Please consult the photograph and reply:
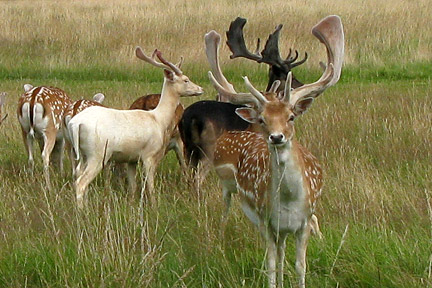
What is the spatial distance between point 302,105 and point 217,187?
2.36 meters

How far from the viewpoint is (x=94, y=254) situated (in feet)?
14.9

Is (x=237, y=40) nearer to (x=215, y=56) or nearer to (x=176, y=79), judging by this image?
(x=176, y=79)

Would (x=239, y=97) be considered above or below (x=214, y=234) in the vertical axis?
above

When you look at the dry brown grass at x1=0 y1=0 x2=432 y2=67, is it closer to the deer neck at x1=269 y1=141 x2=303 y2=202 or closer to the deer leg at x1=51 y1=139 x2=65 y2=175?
the deer leg at x1=51 y1=139 x2=65 y2=175

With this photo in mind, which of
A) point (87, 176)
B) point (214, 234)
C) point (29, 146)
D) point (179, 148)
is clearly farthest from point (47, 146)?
→ point (214, 234)

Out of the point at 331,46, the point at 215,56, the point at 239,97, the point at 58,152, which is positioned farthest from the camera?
the point at 58,152

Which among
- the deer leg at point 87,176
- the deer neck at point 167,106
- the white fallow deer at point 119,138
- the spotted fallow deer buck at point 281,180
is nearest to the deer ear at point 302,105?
the spotted fallow deer buck at point 281,180

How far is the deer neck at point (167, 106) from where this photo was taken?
7.75 meters

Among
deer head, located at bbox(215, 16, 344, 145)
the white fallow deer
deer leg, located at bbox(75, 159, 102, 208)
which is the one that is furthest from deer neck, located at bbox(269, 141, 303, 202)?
deer leg, located at bbox(75, 159, 102, 208)

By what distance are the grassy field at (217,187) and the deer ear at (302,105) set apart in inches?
30.8

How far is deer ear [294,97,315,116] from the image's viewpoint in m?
4.66

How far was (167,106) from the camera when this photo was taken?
7895 mm

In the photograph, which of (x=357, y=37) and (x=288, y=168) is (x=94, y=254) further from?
(x=357, y=37)

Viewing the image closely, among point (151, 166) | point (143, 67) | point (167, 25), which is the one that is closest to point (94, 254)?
point (151, 166)
